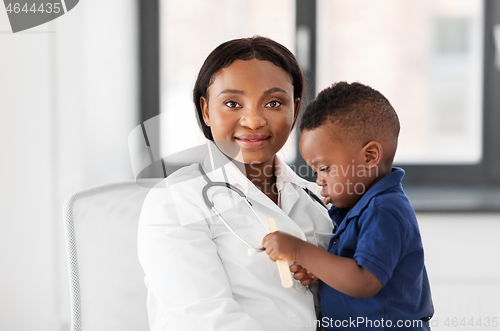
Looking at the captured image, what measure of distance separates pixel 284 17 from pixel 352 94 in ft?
4.32

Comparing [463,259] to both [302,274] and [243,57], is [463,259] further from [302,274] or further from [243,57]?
[243,57]

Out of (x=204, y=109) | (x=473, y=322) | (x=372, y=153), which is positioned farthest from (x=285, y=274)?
(x=473, y=322)

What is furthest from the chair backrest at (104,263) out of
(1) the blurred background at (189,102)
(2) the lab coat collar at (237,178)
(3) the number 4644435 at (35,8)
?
(3) the number 4644435 at (35,8)

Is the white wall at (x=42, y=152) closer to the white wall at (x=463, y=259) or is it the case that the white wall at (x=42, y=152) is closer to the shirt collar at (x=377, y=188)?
the shirt collar at (x=377, y=188)

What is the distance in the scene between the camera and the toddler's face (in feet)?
2.89

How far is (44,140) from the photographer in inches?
61.8

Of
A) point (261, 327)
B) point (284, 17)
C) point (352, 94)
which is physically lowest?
point (261, 327)

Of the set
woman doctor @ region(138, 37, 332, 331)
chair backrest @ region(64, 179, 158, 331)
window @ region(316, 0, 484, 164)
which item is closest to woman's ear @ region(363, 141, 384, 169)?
woman doctor @ region(138, 37, 332, 331)

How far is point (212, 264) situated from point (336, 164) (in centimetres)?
32

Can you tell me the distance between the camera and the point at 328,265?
799 mm

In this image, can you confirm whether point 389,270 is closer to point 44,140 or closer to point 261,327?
point 261,327

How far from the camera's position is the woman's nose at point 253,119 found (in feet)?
3.11

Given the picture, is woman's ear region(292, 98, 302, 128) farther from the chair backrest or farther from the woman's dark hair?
the chair backrest

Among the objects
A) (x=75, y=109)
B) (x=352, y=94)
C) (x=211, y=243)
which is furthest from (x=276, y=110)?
(x=75, y=109)
